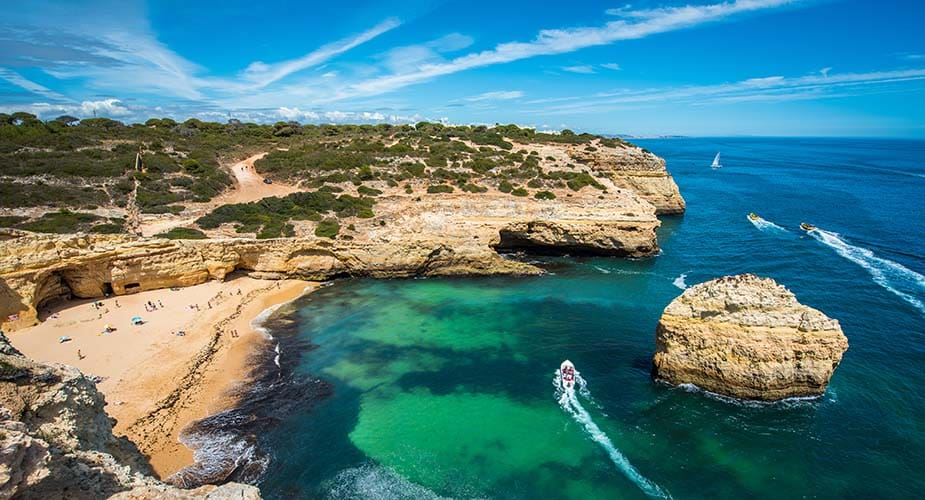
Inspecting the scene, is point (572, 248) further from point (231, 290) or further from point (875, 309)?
point (231, 290)

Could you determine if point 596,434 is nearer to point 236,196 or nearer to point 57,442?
point 57,442

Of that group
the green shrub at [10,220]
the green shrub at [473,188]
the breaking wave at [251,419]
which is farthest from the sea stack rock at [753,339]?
the green shrub at [10,220]

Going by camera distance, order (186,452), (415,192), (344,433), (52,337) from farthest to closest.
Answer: (415,192)
(52,337)
(344,433)
(186,452)

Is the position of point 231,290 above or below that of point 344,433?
above

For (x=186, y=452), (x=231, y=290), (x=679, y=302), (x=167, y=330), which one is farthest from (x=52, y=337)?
(x=679, y=302)

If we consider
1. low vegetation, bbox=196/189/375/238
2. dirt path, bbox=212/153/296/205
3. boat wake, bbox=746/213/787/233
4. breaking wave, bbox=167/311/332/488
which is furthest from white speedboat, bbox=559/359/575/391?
boat wake, bbox=746/213/787/233

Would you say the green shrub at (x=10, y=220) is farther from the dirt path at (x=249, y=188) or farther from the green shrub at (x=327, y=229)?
the green shrub at (x=327, y=229)
